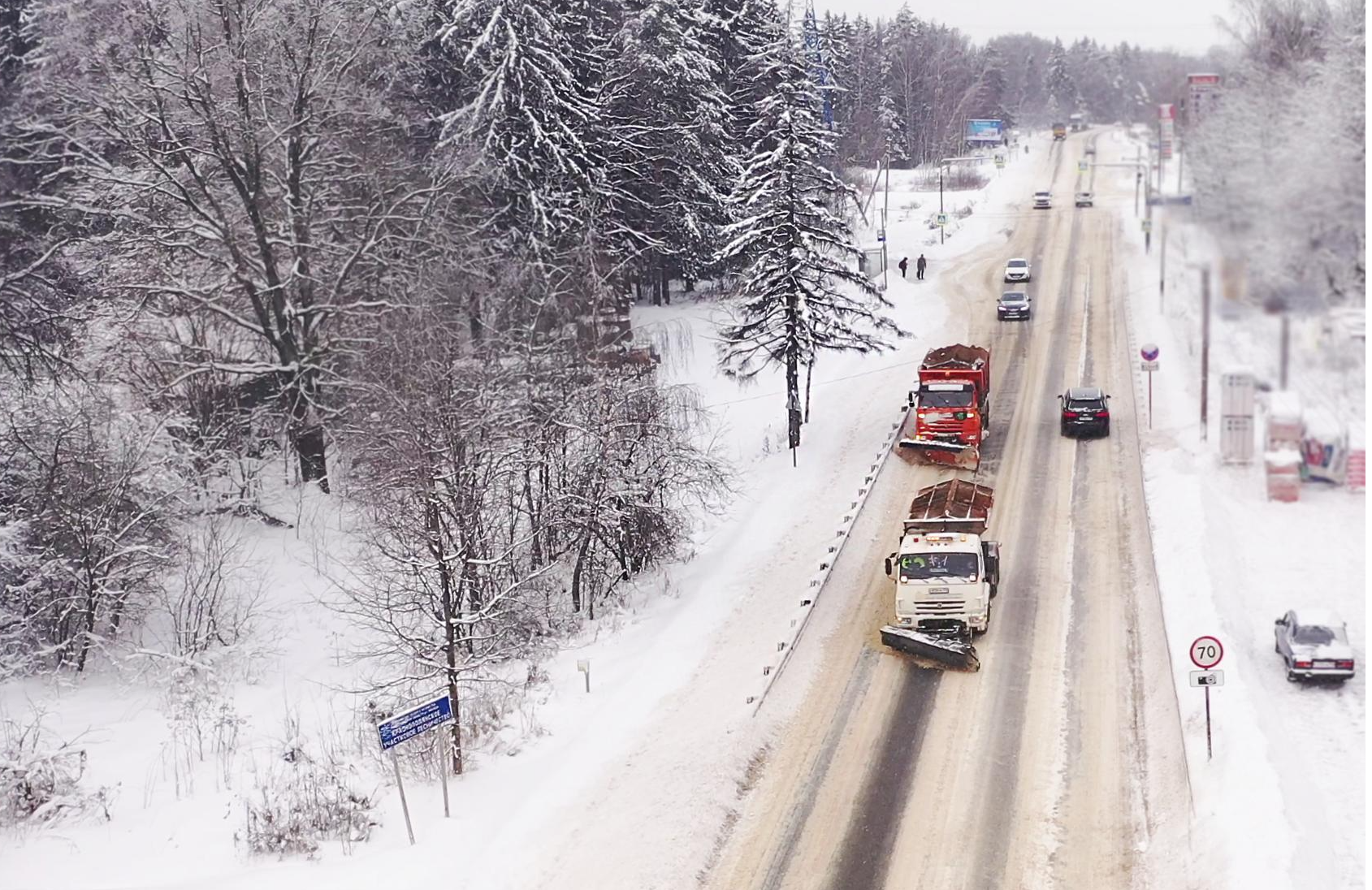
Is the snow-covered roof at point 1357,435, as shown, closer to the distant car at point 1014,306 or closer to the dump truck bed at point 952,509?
the dump truck bed at point 952,509

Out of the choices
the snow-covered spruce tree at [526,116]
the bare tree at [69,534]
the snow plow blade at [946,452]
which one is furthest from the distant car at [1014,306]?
the bare tree at [69,534]

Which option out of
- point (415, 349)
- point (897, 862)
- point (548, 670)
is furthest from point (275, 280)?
point (897, 862)

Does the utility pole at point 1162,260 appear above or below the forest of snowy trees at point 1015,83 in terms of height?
below

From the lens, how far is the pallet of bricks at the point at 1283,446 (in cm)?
344

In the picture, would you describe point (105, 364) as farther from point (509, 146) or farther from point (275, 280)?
point (509, 146)

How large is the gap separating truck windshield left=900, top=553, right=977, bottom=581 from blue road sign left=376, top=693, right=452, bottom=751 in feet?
32.6

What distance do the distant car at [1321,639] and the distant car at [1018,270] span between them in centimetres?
4403

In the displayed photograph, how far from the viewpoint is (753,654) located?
862 inches

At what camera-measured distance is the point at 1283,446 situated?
3541mm

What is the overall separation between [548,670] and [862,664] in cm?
593

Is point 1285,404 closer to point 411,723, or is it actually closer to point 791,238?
point 411,723

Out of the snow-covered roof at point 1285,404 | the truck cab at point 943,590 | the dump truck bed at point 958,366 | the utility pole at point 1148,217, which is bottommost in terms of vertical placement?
the truck cab at point 943,590

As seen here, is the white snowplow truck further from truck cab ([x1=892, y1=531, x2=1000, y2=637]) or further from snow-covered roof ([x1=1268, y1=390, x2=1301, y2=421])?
snow-covered roof ([x1=1268, y1=390, x2=1301, y2=421])

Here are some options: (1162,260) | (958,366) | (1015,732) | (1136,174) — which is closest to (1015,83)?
(1136,174)
